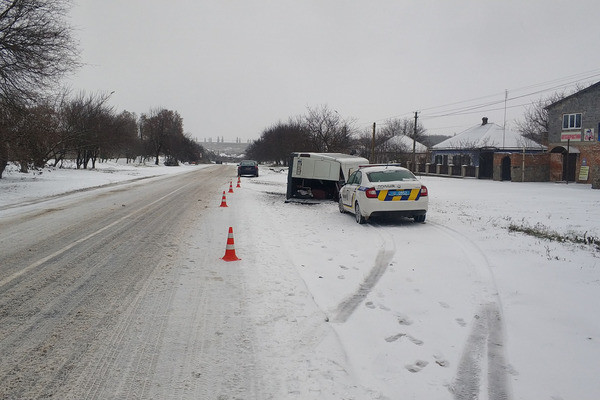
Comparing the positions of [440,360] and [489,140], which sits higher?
[489,140]

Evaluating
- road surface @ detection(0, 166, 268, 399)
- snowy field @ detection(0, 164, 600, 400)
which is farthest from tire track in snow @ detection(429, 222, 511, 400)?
road surface @ detection(0, 166, 268, 399)

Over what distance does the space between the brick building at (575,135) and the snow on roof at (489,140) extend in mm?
→ 6761

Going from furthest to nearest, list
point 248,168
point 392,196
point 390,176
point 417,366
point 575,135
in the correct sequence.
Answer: point 248,168 → point 575,135 → point 390,176 → point 392,196 → point 417,366

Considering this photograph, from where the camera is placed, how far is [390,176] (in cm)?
1143

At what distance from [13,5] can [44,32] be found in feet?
4.41

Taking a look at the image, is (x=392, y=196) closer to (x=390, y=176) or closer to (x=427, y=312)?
(x=390, y=176)

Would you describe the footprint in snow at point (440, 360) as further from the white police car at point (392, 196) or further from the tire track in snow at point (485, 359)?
the white police car at point (392, 196)

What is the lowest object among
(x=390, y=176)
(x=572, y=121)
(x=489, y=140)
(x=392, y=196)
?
(x=392, y=196)

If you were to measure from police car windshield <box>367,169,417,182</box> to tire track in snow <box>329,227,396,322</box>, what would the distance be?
108 inches

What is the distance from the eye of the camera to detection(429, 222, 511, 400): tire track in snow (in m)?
3.34

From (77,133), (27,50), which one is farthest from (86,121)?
(27,50)

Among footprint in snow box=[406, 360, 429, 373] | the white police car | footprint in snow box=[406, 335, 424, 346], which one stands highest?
the white police car

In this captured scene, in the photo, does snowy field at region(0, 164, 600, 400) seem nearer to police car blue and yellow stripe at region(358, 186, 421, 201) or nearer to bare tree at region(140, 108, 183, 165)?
police car blue and yellow stripe at region(358, 186, 421, 201)

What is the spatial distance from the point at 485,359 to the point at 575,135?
38.2m
